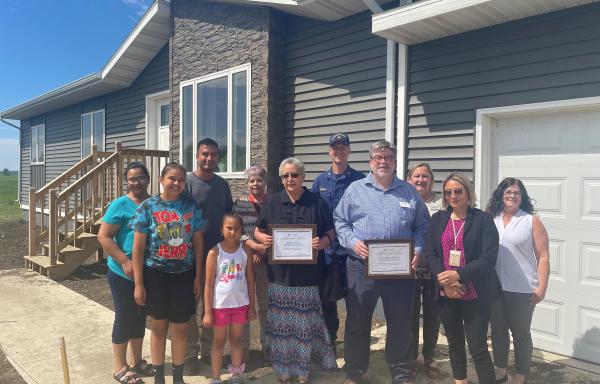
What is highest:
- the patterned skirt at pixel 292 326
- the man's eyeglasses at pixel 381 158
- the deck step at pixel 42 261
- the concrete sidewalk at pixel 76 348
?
the man's eyeglasses at pixel 381 158

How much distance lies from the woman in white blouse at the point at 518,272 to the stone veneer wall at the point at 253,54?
145 inches

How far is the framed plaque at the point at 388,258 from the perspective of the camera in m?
2.99

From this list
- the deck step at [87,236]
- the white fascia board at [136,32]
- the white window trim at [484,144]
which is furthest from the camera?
the white fascia board at [136,32]

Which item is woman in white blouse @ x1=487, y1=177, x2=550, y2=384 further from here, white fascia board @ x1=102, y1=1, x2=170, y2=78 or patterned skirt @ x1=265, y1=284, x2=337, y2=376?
white fascia board @ x1=102, y1=1, x2=170, y2=78

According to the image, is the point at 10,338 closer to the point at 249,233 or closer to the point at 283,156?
the point at 249,233

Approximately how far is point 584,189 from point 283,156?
3.77m

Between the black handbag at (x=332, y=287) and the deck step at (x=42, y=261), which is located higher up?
the black handbag at (x=332, y=287)

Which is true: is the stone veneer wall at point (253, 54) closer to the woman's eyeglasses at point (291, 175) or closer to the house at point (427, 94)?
the house at point (427, 94)

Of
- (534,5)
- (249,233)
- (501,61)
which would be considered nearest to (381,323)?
(249,233)

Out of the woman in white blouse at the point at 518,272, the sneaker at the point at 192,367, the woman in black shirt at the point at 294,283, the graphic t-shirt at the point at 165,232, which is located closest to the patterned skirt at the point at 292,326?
the woman in black shirt at the point at 294,283

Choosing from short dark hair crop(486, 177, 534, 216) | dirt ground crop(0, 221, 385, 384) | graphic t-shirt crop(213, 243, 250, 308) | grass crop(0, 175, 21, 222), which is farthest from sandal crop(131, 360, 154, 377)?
grass crop(0, 175, 21, 222)

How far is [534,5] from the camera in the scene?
384 centimetres

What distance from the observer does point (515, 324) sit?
307 centimetres

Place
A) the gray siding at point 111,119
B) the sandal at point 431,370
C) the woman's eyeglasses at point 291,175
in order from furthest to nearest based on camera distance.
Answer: the gray siding at point 111,119
the sandal at point 431,370
the woman's eyeglasses at point 291,175
